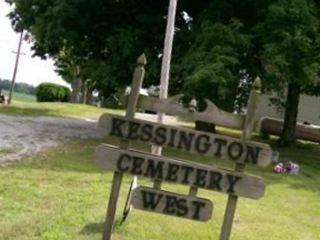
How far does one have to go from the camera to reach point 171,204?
24.3ft

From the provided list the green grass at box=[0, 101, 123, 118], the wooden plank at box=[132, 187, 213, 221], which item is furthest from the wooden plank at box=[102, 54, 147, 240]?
the green grass at box=[0, 101, 123, 118]

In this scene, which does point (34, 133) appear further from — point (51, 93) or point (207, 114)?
point (51, 93)

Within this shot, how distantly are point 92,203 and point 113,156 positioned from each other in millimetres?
3053

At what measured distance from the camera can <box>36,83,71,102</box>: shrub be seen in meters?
41.6

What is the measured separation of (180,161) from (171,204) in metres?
0.49

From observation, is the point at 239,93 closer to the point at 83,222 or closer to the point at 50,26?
the point at 50,26

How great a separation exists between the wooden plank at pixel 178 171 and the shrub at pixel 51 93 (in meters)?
34.6

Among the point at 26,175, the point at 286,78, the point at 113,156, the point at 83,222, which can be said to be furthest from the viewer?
the point at 286,78

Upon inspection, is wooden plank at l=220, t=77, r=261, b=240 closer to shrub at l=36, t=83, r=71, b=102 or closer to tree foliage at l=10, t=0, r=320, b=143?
tree foliage at l=10, t=0, r=320, b=143

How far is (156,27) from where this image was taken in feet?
68.0

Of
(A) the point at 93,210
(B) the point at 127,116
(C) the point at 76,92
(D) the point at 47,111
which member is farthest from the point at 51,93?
(B) the point at 127,116

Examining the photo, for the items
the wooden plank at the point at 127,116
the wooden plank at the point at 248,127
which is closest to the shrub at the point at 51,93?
the wooden plank at the point at 127,116

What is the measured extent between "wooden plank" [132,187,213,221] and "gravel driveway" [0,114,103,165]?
6.33 metres

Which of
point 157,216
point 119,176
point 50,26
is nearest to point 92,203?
point 157,216
